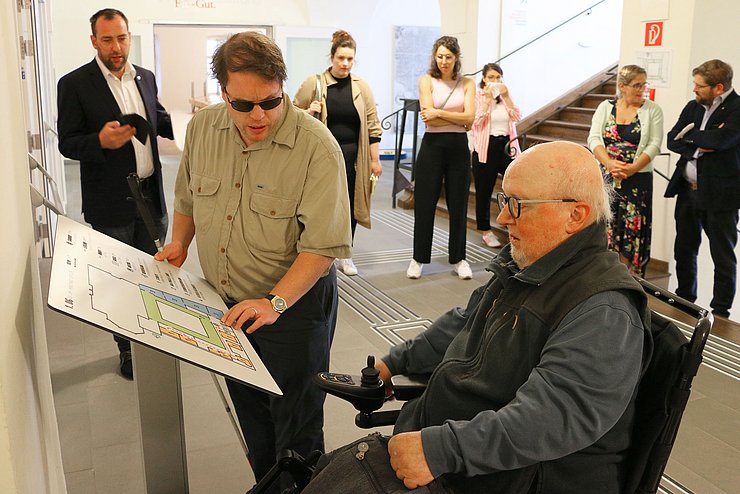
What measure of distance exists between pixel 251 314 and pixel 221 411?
162 cm

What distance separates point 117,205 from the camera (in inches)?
130

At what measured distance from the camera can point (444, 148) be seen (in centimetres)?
522

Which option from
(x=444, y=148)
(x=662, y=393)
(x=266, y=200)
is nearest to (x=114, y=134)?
(x=266, y=200)

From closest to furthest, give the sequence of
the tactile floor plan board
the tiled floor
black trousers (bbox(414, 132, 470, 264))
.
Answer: the tactile floor plan board < the tiled floor < black trousers (bbox(414, 132, 470, 264))

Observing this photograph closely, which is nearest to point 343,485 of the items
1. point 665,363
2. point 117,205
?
point 665,363

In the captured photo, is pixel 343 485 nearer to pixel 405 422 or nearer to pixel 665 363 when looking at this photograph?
pixel 405 422

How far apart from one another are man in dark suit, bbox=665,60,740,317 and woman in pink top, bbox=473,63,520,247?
1792mm

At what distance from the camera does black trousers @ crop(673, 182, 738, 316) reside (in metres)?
4.67

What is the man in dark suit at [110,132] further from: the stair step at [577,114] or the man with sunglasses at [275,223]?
the stair step at [577,114]

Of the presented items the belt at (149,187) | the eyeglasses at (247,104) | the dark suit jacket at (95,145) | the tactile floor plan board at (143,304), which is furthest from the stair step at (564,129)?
the tactile floor plan board at (143,304)

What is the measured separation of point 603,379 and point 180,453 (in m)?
1.19

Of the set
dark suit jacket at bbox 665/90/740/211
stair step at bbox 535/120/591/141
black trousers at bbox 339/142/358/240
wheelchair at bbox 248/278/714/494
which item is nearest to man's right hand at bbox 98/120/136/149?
black trousers at bbox 339/142/358/240

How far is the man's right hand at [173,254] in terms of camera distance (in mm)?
2073

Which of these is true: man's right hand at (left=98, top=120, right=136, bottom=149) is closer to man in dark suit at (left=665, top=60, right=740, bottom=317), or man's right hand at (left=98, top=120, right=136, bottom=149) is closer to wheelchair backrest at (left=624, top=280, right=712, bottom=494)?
wheelchair backrest at (left=624, top=280, right=712, bottom=494)
